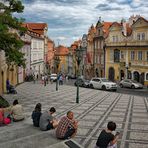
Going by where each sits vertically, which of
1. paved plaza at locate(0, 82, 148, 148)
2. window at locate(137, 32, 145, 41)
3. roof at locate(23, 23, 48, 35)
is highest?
roof at locate(23, 23, 48, 35)

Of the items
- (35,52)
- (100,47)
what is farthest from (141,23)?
(35,52)

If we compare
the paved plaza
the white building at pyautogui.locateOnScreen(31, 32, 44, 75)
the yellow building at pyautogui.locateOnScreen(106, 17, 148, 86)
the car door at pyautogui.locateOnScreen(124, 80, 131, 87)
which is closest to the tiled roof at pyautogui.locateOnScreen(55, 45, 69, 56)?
the white building at pyautogui.locateOnScreen(31, 32, 44, 75)

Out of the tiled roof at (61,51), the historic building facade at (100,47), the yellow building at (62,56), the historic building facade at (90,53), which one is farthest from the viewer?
the tiled roof at (61,51)

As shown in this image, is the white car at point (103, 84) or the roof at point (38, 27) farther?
the roof at point (38, 27)

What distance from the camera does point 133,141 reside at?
12.4m

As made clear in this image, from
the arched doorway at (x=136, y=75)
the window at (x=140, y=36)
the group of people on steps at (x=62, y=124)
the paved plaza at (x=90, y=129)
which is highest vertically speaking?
the window at (x=140, y=36)

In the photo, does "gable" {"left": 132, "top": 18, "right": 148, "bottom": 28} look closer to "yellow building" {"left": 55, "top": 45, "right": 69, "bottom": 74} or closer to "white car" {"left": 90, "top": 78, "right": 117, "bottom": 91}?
"white car" {"left": 90, "top": 78, "right": 117, "bottom": 91}

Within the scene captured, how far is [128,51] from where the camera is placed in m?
54.0

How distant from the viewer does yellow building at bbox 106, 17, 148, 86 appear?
164 ft

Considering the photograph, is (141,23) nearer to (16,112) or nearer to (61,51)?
(16,112)

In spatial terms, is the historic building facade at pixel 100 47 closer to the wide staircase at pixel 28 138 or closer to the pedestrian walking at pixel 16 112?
the pedestrian walking at pixel 16 112

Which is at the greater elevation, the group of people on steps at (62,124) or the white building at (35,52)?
the white building at (35,52)

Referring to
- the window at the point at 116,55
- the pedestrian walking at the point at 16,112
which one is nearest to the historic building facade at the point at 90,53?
the window at the point at 116,55

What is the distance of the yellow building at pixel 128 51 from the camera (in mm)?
49853
